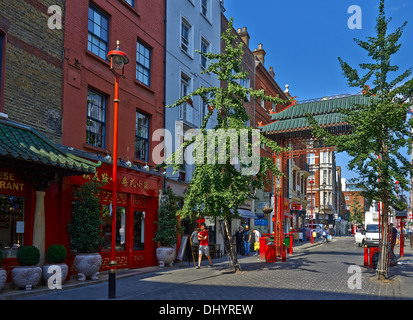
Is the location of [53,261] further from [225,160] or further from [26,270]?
[225,160]

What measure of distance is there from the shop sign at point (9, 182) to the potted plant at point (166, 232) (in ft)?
21.8

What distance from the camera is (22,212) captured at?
1074 centimetres

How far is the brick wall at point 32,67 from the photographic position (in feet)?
34.5

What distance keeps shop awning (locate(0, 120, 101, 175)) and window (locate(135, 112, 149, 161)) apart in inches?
192

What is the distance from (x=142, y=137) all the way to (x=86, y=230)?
5.64 metres

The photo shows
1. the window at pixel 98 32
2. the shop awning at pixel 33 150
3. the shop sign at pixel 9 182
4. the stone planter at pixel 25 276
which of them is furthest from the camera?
the window at pixel 98 32

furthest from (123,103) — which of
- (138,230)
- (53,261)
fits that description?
(53,261)

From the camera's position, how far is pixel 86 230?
11.8 meters

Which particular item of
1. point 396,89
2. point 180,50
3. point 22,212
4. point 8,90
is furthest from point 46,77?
point 396,89

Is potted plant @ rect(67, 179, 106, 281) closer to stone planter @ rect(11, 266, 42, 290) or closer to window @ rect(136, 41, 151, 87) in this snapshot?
stone planter @ rect(11, 266, 42, 290)

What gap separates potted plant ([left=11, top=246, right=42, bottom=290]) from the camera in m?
9.48

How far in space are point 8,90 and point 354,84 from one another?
10.6m

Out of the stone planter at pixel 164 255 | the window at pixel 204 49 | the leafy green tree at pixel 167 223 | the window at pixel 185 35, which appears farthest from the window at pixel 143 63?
the stone planter at pixel 164 255

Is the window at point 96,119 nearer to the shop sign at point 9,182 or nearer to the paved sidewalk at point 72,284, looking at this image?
the shop sign at point 9,182
